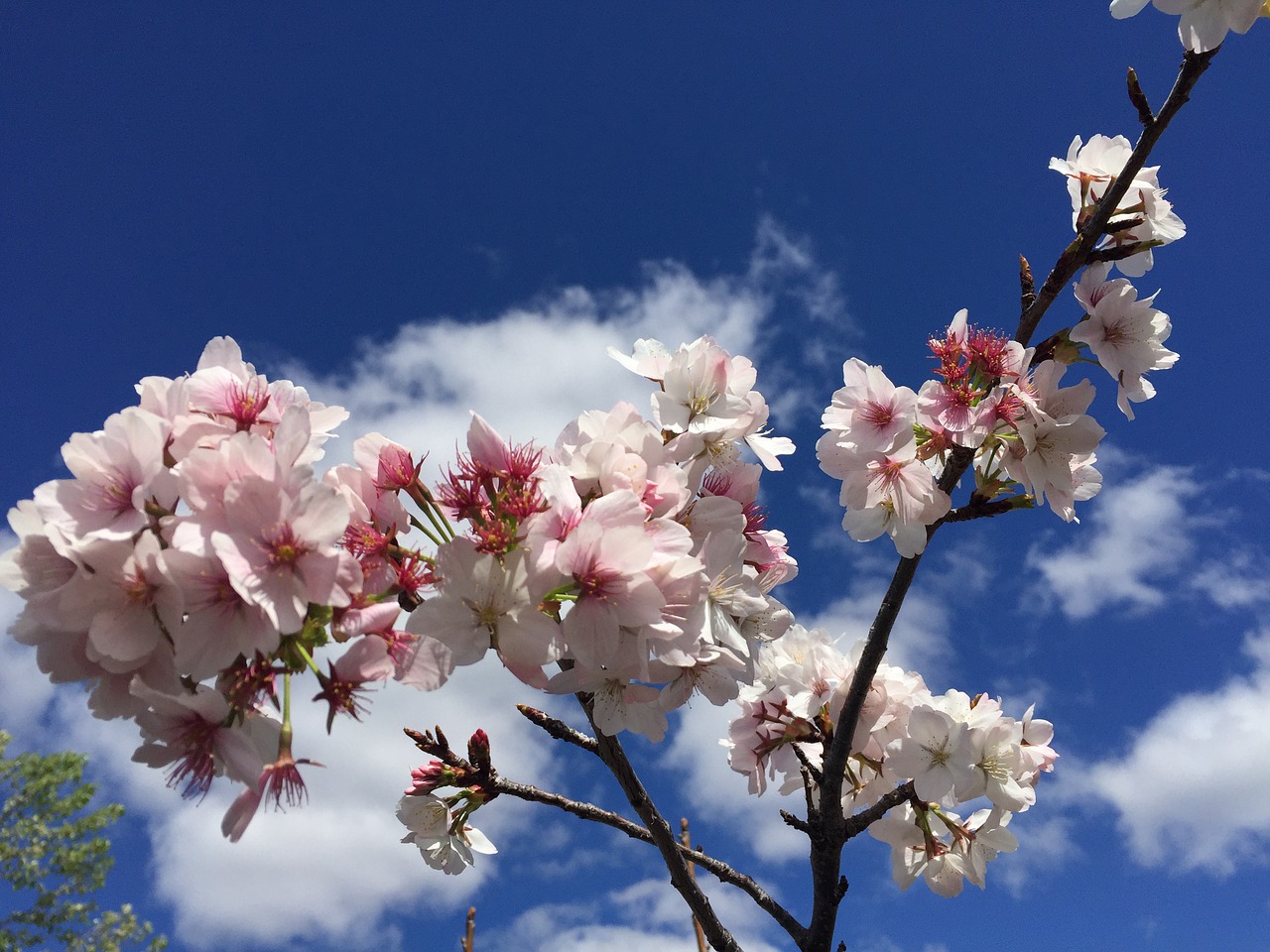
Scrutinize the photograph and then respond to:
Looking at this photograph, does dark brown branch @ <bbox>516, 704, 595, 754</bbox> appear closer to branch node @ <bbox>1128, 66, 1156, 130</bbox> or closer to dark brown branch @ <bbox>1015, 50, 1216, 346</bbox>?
dark brown branch @ <bbox>1015, 50, 1216, 346</bbox>

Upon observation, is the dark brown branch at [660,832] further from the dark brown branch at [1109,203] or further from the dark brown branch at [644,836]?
the dark brown branch at [1109,203]

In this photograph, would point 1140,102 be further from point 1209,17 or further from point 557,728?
point 557,728

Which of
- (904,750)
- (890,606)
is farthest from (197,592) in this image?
(904,750)

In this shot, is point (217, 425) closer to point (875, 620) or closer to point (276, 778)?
point (276, 778)

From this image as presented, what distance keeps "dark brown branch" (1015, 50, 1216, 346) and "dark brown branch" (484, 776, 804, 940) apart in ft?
4.63

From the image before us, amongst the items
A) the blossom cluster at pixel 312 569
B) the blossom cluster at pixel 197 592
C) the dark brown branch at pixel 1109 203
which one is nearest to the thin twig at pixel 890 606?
the dark brown branch at pixel 1109 203

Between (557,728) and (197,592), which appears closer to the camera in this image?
(197,592)

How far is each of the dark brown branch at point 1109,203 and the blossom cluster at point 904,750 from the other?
989 mm

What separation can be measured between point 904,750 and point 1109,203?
53.4 inches

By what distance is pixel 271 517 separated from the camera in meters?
1.15

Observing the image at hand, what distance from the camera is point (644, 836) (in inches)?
82.9

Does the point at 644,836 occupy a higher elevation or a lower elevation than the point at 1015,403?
lower

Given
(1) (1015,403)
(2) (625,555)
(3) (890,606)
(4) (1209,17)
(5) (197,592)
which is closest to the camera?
(5) (197,592)

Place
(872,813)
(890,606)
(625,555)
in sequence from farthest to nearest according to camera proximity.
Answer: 1. (872,813)
2. (890,606)
3. (625,555)
